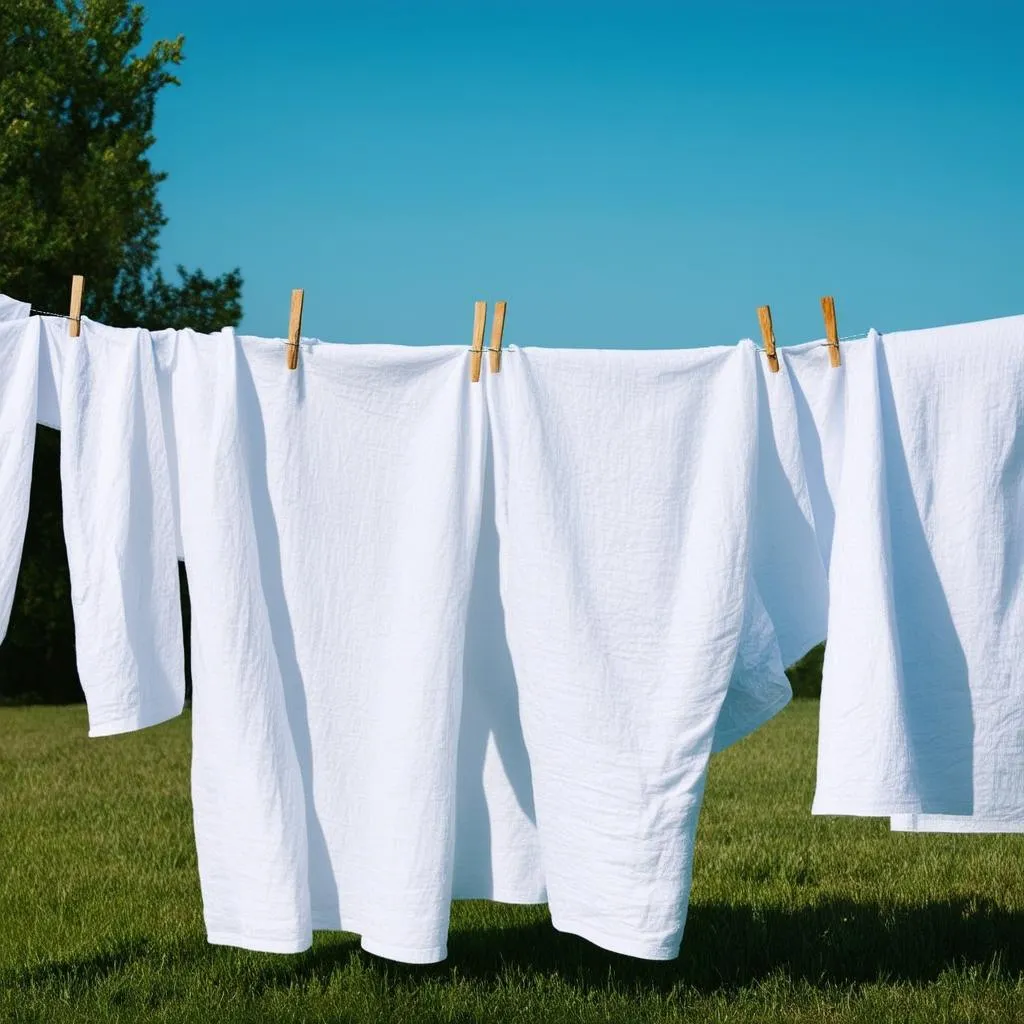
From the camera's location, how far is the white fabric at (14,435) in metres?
3.05

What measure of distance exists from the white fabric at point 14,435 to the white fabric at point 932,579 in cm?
182

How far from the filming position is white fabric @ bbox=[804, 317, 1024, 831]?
2.87m

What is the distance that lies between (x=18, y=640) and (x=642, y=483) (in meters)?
15.0

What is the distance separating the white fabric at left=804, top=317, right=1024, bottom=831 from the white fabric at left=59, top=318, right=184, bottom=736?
1539mm

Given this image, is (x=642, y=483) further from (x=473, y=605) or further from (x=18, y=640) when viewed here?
(x=18, y=640)

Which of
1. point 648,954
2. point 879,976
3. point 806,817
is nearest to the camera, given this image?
point 648,954

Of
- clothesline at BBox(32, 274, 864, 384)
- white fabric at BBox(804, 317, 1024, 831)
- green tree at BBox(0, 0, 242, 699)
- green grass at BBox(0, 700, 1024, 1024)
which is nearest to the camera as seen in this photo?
white fabric at BBox(804, 317, 1024, 831)

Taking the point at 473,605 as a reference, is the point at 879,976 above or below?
below

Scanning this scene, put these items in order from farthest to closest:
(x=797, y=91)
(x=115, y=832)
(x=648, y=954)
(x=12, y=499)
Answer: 1. (x=797, y=91)
2. (x=115, y=832)
3. (x=12, y=499)
4. (x=648, y=954)

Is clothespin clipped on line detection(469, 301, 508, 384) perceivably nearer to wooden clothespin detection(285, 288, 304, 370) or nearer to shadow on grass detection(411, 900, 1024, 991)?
wooden clothespin detection(285, 288, 304, 370)

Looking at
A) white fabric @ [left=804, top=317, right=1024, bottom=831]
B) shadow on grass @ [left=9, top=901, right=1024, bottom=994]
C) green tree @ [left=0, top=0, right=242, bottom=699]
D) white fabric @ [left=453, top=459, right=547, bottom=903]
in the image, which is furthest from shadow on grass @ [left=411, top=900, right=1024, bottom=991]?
green tree @ [left=0, top=0, right=242, bottom=699]

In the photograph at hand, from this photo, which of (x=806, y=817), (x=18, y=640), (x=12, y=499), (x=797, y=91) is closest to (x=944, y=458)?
(x=12, y=499)

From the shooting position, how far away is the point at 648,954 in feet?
9.36

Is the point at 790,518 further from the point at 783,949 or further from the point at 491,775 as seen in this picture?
the point at 783,949
